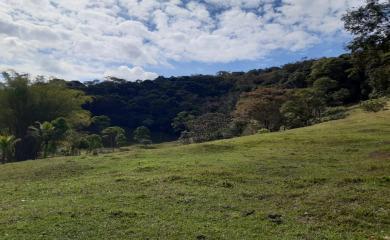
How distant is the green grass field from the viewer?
11.6 meters

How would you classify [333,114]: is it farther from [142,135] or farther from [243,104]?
[142,135]

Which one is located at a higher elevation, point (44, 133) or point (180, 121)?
point (180, 121)

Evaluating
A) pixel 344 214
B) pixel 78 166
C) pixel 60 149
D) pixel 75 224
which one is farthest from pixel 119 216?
pixel 60 149

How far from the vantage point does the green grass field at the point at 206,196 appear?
11.6m

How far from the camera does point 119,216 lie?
13.1 meters

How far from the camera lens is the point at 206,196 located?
51.9ft

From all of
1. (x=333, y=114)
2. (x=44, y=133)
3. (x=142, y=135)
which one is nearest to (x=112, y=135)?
(x=142, y=135)

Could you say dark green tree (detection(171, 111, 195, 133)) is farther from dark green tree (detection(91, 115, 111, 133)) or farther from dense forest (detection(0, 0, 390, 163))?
dark green tree (detection(91, 115, 111, 133))

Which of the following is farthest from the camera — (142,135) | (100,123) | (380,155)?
(100,123)

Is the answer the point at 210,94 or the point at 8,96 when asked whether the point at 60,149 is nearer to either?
the point at 8,96

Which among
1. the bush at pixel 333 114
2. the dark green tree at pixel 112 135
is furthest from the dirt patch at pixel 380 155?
the dark green tree at pixel 112 135

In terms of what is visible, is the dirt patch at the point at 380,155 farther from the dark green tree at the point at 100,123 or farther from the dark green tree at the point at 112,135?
the dark green tree at the point at 100,123

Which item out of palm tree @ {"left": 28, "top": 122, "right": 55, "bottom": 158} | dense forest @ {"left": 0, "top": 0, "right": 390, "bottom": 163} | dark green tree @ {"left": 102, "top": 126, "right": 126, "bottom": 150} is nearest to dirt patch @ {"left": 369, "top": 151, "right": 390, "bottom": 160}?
dense forest @ {"left": 0, "top": 0, "right": 390, "bottom": 163}

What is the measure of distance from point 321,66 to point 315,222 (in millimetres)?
74846
